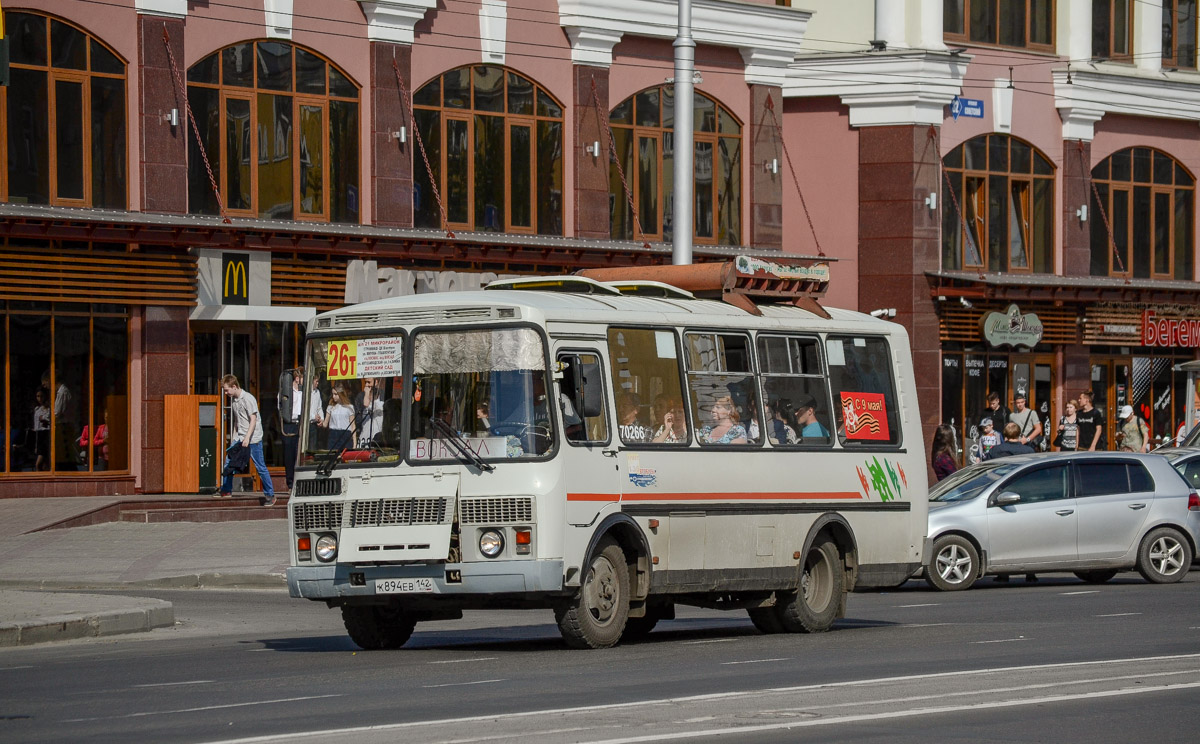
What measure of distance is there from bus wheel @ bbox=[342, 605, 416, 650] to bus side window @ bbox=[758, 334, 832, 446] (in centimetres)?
331

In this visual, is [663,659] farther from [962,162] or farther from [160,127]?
[962,162]

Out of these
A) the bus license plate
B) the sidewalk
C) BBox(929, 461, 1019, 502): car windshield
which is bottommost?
the sidewalk

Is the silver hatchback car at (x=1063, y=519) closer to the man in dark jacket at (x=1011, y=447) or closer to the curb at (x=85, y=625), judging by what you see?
the man in dark jacket at (x=1011, y=447)

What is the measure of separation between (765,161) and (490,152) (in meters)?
5.99

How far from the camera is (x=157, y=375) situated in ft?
91.7

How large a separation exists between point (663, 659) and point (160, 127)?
17246 millimetres

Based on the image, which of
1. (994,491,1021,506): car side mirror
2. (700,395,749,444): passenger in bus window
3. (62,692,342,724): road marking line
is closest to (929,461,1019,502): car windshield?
(994,491,1021,506): car side mirror

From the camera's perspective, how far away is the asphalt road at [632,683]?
951 centimetres

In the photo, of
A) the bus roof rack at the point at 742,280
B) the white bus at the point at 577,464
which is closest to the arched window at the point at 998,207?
the bus roof rack at the point at 742,280

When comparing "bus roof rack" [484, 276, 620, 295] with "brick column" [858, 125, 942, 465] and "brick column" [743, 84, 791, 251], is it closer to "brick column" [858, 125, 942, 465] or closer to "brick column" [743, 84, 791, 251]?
"brick column" [743, 84, 791, 251]

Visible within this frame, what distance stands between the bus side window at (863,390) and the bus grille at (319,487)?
462 centimetres

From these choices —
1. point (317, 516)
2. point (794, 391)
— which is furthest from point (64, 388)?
point (317, 516)

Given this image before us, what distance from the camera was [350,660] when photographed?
43.4 ft

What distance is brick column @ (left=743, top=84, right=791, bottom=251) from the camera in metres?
35.3
